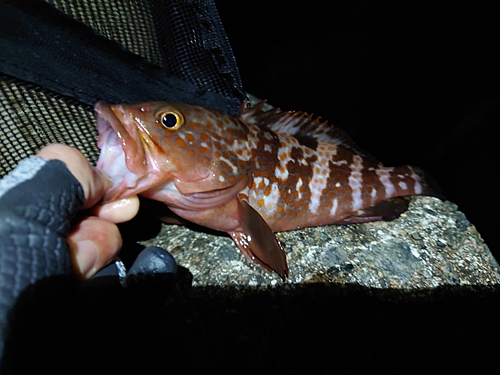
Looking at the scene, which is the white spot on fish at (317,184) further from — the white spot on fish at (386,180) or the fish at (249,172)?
the white spot on fish at (386,180)

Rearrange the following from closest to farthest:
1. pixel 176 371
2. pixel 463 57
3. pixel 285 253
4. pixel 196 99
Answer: pixel 176 371 < pixel 285 253 < pixel 196 99 < pixel 463 57

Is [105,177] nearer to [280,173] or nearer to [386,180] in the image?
[280,173]

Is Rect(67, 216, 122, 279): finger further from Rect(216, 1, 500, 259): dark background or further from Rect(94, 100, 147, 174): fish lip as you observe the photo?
Rect(216, 1, 500, 259): dark background

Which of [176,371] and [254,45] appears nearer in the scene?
[176,371]

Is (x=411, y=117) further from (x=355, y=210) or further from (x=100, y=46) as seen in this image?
(x=100, y=46)

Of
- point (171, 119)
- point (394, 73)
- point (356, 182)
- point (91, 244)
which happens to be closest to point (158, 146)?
point (171, 119)

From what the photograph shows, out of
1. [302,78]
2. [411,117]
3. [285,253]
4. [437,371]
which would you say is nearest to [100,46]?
[285,253]
